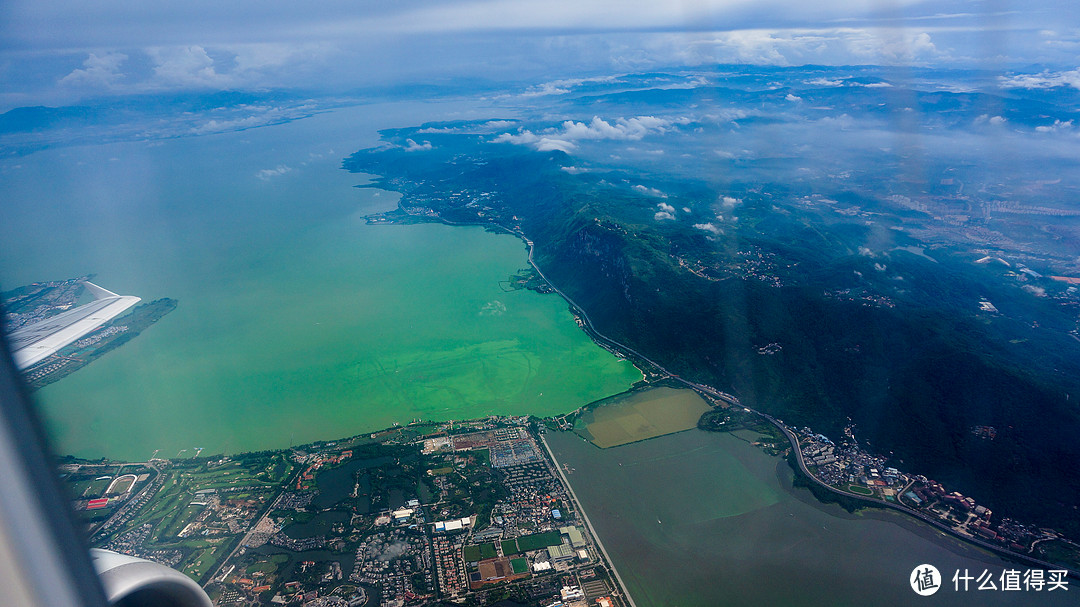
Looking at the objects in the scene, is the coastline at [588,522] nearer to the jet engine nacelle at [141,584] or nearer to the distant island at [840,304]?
the distant island at [840,304]

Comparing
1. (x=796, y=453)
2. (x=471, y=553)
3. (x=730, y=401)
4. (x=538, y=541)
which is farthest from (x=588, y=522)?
(x=730, y=401)

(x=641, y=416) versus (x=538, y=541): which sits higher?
(x=641, y=416)

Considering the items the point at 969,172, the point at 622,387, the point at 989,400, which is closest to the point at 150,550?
the point at 622,387

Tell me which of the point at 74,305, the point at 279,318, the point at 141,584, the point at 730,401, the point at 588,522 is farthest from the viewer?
the point at 279,318

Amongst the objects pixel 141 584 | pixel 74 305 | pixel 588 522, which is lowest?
pixel 588 522

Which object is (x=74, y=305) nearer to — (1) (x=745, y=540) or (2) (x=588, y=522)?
(2) (x=588, y=522)

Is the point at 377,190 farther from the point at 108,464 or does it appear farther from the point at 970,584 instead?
the point at 970,584
